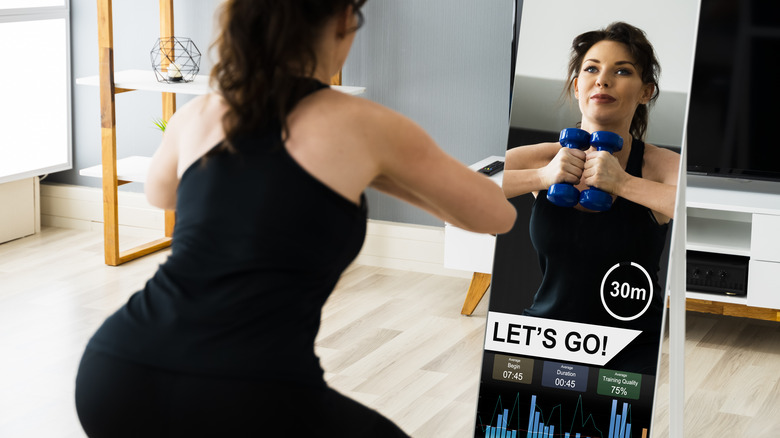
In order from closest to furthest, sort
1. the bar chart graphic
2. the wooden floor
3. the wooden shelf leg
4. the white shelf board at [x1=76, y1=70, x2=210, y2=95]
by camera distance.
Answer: the bar chart graphic
the wooden floor
the wooden shelf leg
the white shelf board at [x1=76, y1=70, x2=210, y2=95]

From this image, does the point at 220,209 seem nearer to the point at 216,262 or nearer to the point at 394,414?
the point at 216,262

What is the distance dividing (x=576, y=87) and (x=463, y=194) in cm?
99

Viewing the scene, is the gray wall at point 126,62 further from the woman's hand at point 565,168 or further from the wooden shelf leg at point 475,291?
the woman's hand at point 565,168

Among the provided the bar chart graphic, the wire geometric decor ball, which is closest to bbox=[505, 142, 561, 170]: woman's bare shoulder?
the bar chart graphic

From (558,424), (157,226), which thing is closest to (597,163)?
(558,424)

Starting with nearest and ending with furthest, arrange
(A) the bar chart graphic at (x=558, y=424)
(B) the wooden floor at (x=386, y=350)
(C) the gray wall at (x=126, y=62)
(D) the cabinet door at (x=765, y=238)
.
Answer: (A) the bar chart graphic at (x=558, y=424)
(B) the wooden floor at (x=386, y=350)
(D) the cabinet door at (x=765, y=238)
(C) the gray wall at (x=126, y=62)

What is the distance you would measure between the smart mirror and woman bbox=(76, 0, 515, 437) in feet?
3.42

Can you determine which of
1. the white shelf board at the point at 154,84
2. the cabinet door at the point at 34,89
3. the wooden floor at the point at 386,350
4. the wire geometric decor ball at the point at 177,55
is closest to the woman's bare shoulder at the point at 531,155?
the wooden floor at the point at 386,350

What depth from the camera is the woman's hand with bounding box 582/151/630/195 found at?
75.7 inches

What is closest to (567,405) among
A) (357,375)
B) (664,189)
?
(664,189)

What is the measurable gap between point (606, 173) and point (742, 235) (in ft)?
4.79

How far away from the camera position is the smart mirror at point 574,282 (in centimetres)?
196

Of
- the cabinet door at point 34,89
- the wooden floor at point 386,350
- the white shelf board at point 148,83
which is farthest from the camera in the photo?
the cabinet door at point 34,89

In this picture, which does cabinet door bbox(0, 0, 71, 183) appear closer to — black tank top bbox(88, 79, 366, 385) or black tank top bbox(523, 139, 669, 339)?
black tank top bbox(523, 139, 669, 339)
